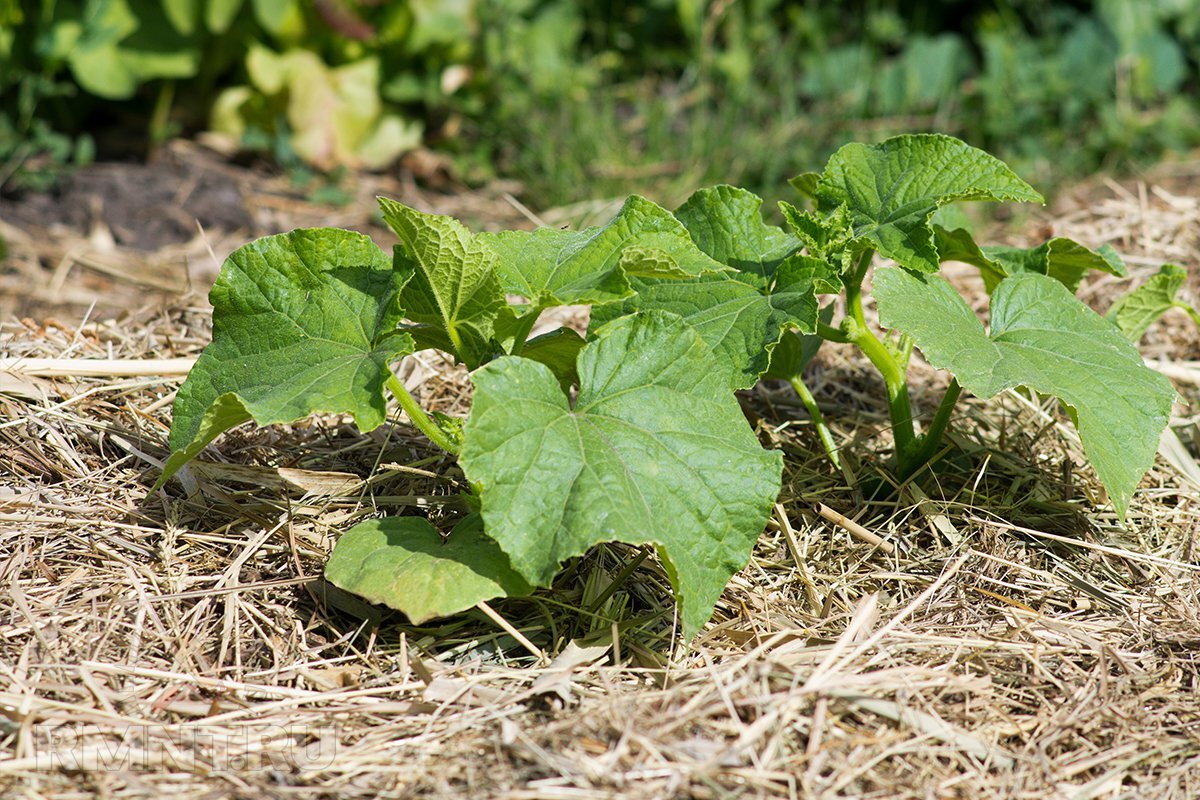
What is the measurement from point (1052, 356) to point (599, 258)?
2.61 ft

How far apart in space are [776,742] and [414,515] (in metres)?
0.85

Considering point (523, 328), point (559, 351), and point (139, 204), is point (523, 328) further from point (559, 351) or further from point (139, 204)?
point (139, 204)

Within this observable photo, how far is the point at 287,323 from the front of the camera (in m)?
1.88

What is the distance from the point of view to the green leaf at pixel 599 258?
1.75 metres

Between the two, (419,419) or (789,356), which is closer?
(419,419)

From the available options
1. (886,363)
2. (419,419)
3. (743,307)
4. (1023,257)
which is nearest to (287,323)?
(419,419)

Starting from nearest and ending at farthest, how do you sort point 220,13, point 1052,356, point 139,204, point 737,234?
point 1052,356 < point 737,234 < point 220,13 < point 139,204

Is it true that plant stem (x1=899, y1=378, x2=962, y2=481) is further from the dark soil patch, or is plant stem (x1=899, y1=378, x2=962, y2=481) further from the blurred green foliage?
the dark soil patch

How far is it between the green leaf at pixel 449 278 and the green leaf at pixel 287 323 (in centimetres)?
6

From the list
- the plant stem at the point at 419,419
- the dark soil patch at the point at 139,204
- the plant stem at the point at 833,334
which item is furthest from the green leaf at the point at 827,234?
the dark soil patch at the point at 139,204

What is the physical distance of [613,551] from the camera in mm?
2051

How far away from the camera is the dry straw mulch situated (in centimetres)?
154

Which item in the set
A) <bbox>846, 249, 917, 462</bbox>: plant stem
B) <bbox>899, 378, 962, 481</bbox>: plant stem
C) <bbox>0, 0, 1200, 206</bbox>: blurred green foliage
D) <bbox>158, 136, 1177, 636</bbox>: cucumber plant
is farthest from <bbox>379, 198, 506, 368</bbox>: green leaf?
<bbox>0, 0, 1200, 206</bbox>: blurred green foliage

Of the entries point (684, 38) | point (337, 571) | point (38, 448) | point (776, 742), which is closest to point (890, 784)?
point (776, 742)
